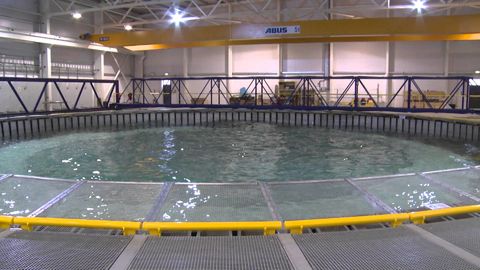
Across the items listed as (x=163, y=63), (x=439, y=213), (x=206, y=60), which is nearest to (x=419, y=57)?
(x=206, y=60)

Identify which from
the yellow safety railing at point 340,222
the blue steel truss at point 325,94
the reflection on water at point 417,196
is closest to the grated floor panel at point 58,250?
the yellow safety railing at point 340,222

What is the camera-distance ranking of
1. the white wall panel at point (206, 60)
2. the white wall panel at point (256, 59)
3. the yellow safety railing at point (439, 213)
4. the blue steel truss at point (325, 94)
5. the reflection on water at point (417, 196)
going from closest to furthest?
the yellow safety railing at point (439, 213), the reflection on water at point (417, 196), the blue steel truss at point (325, 94), the white wall panel at point (256, 59), the white wall panel at point (206, 60)

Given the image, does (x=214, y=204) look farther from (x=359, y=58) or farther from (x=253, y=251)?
(x=359, y=58)

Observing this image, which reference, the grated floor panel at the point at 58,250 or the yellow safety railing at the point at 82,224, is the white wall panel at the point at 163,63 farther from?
the grated floor panel at the point at 58,250

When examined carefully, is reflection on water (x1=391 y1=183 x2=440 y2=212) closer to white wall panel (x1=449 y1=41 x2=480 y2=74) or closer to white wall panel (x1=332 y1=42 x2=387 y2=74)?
white wall panel (x1=332 y1=42 x2=387 y2=74)

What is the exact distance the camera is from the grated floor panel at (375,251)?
232cm

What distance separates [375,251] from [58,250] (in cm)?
213

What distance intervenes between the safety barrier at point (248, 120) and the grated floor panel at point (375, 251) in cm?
1058

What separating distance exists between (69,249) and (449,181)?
4382 mm

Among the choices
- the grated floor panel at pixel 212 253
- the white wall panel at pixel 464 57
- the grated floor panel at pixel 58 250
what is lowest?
the grated floor panel at pixel 212 253

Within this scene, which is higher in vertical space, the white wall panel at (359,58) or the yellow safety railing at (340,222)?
the white wall panel at (359,58)

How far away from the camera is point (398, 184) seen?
4641mm

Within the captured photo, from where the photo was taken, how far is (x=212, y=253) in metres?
2.50

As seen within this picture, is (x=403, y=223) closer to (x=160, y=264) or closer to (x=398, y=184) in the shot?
(x=398, y=184)
